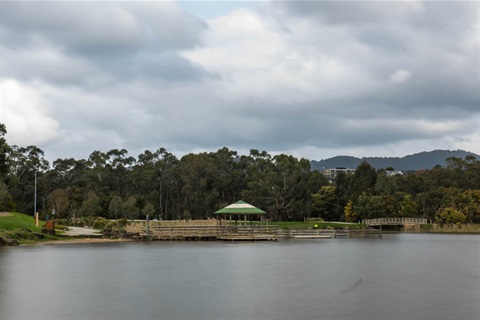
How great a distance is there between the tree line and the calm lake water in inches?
2301

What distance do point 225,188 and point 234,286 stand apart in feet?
300

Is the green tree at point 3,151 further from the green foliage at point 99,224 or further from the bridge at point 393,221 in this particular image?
the bridge at point 393,221

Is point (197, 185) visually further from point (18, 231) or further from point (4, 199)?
point (18, 231)

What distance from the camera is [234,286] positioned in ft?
87.9

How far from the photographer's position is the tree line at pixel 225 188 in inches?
3935

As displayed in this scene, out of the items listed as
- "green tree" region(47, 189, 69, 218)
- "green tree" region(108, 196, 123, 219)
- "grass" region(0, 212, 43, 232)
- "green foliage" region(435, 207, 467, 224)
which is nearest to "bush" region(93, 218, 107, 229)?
"grass" region(0, 212, 43, 232)

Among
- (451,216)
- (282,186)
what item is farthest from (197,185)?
(451,216)

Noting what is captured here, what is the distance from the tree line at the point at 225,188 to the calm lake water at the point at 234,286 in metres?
58.4

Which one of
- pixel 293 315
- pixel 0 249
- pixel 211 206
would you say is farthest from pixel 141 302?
pixel 211 206

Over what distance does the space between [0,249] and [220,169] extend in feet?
251

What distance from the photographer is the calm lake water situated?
20547 millimetres

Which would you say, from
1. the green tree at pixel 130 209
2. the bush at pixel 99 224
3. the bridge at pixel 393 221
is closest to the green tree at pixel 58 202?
the green tree at pixel 130 209

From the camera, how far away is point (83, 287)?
2575 cm

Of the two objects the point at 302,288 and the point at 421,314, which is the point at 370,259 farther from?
the point at 421,314
